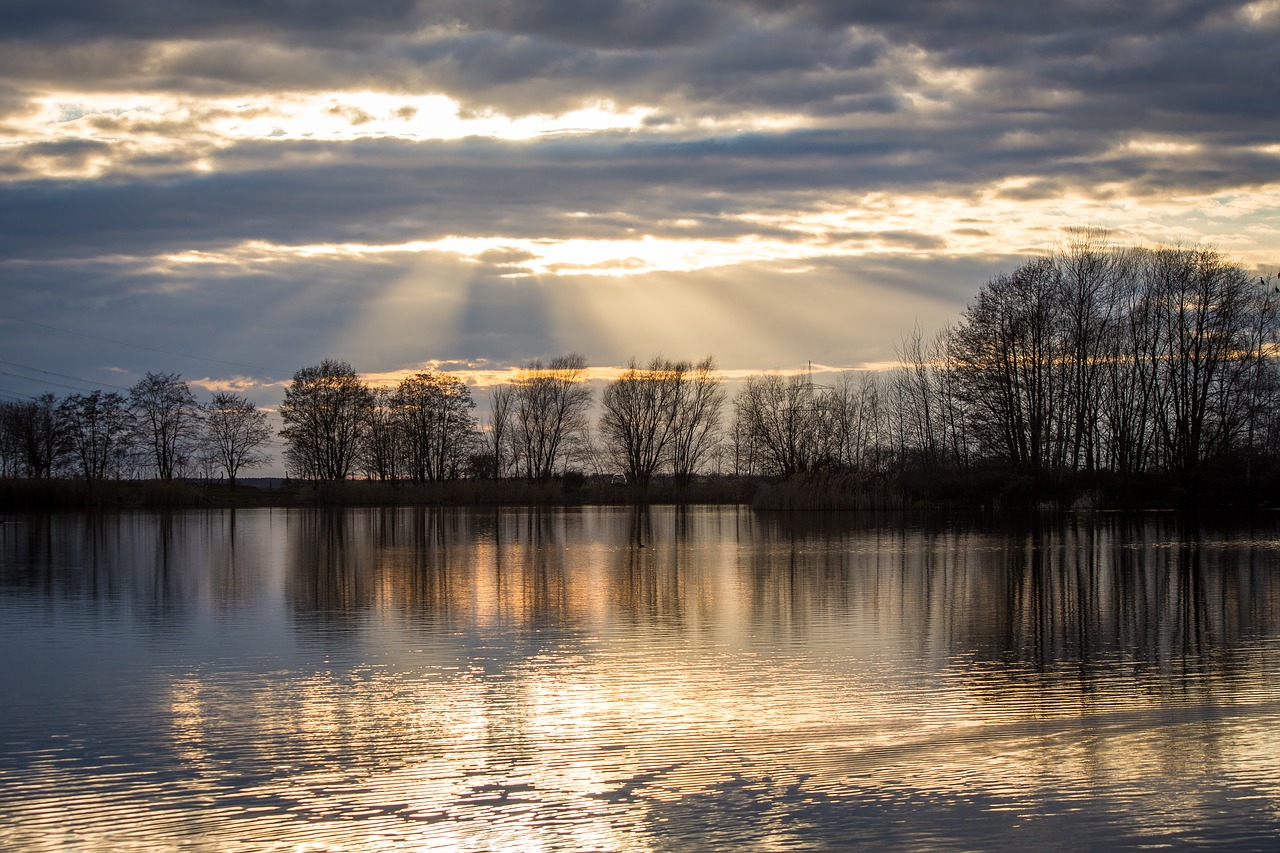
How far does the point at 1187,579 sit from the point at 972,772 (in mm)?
12670

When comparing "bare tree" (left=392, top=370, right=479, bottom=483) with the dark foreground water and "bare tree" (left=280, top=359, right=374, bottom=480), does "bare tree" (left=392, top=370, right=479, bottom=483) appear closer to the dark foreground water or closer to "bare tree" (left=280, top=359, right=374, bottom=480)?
"bare tree" (left=280, top=359, right=374, bottom=480)

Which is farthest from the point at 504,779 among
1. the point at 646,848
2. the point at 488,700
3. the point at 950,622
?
the point at 950,622

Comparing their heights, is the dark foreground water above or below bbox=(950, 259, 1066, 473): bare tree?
below

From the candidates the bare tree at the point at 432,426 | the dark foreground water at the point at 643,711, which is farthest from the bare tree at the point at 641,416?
the dark foreground water at the point at 643,711

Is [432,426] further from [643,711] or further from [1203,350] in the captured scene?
[643,711]

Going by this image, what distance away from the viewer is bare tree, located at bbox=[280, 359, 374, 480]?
69188mm

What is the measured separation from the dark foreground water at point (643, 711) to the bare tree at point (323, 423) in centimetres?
5116

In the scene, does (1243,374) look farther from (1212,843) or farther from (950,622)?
(1212,843)

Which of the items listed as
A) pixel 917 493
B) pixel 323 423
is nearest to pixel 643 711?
pixel 917 493

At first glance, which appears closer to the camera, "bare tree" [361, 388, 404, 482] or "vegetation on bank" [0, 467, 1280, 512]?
"vegetation on bank" [0, 467, 1280, 512]

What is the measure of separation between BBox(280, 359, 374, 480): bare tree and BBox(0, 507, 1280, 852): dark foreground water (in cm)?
5116

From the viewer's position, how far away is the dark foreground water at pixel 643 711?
6.13 metres

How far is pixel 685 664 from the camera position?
35.2ft

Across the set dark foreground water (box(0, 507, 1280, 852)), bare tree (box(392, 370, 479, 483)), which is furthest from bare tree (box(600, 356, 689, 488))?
dark foreground water (box(0, 507, 1280, 852))
